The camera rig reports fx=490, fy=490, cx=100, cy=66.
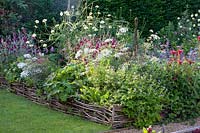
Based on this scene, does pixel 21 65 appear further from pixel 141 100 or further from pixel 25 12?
pixel 25 12

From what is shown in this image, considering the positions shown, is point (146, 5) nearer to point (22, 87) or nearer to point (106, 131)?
point (22, 87)

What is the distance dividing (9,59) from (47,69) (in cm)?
123

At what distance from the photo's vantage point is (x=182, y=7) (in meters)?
12.2

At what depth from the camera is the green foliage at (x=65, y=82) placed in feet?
23.1

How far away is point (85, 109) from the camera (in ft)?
22.4

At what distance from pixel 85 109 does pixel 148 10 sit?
5.26 m

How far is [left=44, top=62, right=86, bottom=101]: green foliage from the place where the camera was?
7027 millimetres

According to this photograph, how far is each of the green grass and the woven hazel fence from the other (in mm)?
88

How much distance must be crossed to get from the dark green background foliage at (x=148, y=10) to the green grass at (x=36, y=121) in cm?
428

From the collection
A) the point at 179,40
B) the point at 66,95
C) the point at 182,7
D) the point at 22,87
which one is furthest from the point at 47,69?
the point at 182,7

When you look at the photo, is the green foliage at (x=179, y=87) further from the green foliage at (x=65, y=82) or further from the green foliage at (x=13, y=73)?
the green foliage at (x=13, y=73)

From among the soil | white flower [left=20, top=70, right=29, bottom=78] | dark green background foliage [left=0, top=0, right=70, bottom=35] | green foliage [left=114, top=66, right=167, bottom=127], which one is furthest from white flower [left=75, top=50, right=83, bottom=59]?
dark green background foliage [left=0, top=0, right=70, bottom=35]

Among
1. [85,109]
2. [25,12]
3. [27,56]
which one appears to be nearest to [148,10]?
[25,12]

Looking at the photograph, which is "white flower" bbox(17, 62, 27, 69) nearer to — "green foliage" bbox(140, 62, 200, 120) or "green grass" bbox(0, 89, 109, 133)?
"green grass" bbox(0, 89, 109, 133)
